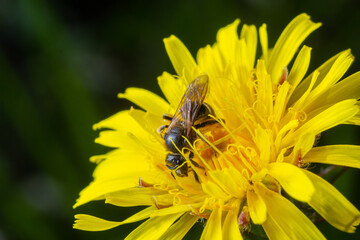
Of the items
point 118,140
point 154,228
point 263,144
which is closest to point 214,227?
point 154,228

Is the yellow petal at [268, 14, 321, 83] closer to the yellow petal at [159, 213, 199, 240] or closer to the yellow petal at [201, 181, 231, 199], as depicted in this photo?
the yellow petal at [201, 181, 231, 199]

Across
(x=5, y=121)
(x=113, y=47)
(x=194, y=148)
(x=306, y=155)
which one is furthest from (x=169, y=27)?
(x=306, y=155)

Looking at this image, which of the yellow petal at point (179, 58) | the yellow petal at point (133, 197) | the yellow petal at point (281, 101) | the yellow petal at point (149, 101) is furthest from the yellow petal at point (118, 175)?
the yellow petal at point (281, 101)

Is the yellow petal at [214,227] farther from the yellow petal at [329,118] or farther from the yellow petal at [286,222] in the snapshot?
the yellow petal at [329,118]

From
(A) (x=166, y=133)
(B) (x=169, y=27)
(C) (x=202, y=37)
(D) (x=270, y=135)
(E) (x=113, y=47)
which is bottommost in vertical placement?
(D) (x=270, y=135)

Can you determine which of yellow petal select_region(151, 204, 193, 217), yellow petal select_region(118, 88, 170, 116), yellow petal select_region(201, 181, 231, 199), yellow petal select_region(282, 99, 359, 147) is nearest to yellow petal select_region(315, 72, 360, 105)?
yellow petal select_region(282, 99, 359, 147)

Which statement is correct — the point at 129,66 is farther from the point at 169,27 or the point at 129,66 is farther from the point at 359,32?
the point at 359,32
